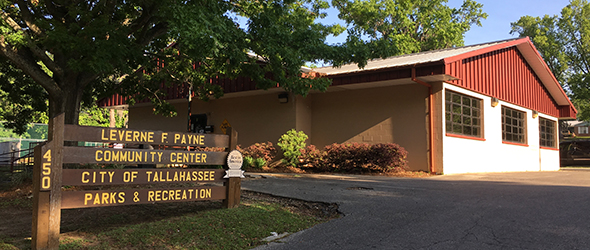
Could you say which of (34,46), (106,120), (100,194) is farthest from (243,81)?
(106,120)

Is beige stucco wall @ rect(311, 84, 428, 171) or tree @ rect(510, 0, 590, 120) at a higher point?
tree @ rect(510, 0, 590, 120)

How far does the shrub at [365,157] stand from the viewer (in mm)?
13781

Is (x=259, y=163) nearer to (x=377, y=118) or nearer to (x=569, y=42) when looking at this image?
(x=377, y=118)

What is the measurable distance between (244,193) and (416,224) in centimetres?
363

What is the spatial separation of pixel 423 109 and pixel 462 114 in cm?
219

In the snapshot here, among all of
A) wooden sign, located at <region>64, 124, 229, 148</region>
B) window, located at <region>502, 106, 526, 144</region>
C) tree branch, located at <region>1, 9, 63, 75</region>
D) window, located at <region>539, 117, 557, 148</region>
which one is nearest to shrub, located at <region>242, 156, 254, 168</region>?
tree branch, located at <region>1, 9, 63, 75</region>

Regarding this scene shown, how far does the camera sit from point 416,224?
591cm

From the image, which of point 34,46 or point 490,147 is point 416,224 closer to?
point 34,46

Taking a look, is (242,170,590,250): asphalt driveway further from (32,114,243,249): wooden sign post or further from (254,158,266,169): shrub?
(254,158,266,169): shrub

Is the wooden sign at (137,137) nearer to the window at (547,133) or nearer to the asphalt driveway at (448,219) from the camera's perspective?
the asphalt driveway at (448,219)

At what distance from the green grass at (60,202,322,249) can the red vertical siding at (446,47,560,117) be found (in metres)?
9.27

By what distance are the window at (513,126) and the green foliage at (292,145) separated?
9.06 meters

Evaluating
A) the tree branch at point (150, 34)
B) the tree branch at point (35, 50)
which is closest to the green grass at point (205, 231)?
the tree branch at point (35, 50)

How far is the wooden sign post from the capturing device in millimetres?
4750
